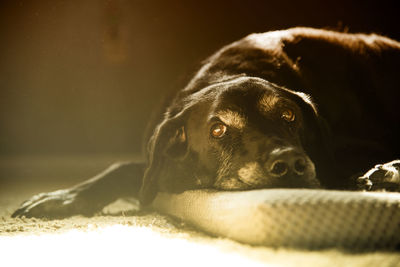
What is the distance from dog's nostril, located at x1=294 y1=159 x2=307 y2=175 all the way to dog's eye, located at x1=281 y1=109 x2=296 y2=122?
0.55 meters

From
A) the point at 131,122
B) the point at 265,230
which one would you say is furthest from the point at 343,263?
the point at 131,122

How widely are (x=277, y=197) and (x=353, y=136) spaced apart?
1.84m

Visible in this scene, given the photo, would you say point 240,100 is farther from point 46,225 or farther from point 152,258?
point 46,225

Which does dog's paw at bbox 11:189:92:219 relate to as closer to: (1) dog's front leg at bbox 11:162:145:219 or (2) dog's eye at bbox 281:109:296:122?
(1) dog's front leg at bbox 11:162:145:219

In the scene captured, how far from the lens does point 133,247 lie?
1871mm

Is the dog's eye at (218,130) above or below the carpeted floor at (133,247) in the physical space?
above

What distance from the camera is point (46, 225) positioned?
257 centimetres

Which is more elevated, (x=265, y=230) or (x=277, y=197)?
(x=277, y=197)

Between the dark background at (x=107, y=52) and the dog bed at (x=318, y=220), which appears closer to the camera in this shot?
the dog bed at (x=318, y=220)

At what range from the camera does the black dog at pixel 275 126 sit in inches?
94.9

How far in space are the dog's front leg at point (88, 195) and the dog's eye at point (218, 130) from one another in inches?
44.7

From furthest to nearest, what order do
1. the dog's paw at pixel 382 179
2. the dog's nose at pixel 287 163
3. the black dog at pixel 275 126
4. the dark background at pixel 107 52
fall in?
1. the dark background at pixel 107 52
2. the black dog at pixel 275 126
3. the dog's paw at pixel 382 179
4. the dog's nose at pixel 287 163

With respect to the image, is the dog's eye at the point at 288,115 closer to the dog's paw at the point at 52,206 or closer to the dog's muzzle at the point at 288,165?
the dog's muzzle at the point at 288,165

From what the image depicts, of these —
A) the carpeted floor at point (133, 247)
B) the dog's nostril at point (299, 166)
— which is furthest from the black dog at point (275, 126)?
the carpeted floor at point (133, 247)
